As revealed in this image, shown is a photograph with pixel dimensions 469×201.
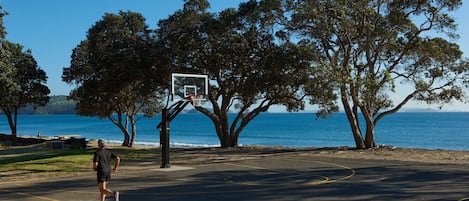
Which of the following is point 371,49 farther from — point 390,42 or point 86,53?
point 86,53

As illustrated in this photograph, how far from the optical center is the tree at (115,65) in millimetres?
29984

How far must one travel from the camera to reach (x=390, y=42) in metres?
27.7

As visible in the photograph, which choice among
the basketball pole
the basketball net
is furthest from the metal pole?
the basketball net

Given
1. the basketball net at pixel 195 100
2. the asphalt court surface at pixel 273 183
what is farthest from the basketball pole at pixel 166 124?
the asphalt court surface at pixel 273 183

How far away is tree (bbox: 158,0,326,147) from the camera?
2836 centimetres

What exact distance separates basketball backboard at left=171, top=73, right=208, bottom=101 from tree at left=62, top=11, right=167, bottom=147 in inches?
297

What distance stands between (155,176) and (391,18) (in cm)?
1633

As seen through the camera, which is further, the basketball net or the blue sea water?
the blue sea water

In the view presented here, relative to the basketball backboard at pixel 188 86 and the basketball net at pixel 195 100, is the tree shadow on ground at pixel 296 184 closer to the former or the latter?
the basketball net at pixel 195 100

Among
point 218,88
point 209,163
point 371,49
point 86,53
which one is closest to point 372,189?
point 209,163

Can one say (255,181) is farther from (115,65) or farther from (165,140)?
(115,65)

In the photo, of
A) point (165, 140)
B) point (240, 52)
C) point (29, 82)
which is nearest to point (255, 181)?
point (165, 140)

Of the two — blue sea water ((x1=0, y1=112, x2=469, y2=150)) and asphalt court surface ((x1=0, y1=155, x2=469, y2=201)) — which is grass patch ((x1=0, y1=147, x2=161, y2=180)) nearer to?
asphalt court surface ((x1=0, y1=155, x2=469, y2=201))

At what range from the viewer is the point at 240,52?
30234 mm
